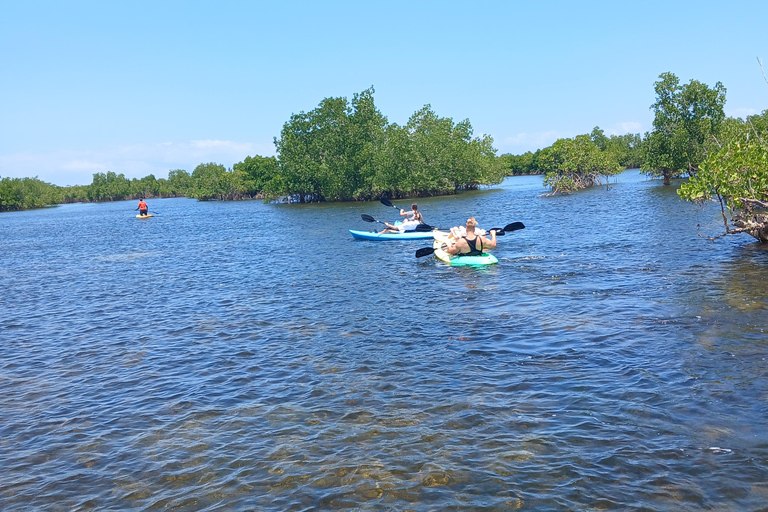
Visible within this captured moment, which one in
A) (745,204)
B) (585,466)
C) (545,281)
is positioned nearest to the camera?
(585,466)

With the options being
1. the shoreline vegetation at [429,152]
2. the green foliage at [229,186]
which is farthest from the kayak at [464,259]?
the green foliage at [229,186]

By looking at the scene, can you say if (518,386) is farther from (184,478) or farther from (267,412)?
(184,478)

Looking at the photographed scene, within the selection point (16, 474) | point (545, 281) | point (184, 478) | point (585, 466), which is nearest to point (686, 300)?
point (545, 281)

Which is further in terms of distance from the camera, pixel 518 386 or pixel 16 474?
pixel 518 386

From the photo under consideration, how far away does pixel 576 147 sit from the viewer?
66312mm

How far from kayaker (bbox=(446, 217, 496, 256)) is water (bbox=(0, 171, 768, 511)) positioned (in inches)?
42.5

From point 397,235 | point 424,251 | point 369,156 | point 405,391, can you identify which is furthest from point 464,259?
point 369,156

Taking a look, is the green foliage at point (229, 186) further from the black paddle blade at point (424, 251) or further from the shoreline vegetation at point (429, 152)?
the black paddle blade at point (424, 251)

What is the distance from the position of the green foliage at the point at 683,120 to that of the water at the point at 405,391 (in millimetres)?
44736

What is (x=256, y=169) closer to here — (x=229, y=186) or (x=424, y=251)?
(x=229, y=186)

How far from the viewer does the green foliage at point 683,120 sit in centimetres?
5750

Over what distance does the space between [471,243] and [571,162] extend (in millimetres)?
50877

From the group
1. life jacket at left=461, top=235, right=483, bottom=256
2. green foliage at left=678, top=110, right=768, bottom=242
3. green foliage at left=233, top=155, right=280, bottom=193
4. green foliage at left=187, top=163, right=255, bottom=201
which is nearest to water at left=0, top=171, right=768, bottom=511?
life jacket at left=461, top=235, right=483, bottom=256

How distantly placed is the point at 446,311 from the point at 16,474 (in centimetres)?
905
